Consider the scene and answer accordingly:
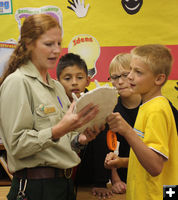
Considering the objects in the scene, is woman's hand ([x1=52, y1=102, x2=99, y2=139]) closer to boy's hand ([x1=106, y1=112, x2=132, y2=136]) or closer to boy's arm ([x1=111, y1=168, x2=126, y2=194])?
boy's hand ([x1=106, y1=112, x2=132, y2=136])

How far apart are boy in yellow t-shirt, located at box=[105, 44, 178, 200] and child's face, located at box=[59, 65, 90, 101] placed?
68 centimetres

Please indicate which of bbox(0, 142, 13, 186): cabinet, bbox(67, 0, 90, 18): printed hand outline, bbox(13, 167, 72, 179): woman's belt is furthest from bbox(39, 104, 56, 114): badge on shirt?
bbox(67, 0, 90, 18): printed hand outline

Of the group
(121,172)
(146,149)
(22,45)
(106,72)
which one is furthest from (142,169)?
(106,72)

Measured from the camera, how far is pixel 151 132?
1.07m

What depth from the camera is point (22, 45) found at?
4.06 ft

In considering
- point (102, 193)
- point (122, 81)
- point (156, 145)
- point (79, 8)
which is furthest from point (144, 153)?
point (79, 8)

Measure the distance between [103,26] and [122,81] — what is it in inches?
38.3

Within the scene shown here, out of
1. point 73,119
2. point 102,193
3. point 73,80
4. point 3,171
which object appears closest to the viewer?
point 73,119

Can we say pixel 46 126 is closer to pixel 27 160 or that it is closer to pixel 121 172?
pixel 27 160

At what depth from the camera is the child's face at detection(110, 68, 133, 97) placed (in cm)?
182

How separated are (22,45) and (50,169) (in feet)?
1.91

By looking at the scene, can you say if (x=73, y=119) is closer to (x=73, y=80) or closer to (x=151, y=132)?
(x=151, y=132)

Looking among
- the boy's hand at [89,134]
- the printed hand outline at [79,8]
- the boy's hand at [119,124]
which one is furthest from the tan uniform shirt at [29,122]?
the printed hand outline at [79,8]

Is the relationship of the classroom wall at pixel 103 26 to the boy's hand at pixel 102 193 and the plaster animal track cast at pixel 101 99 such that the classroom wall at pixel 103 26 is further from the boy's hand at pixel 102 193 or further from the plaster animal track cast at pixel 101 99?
the plaster animal track cast at pixel 101 99
